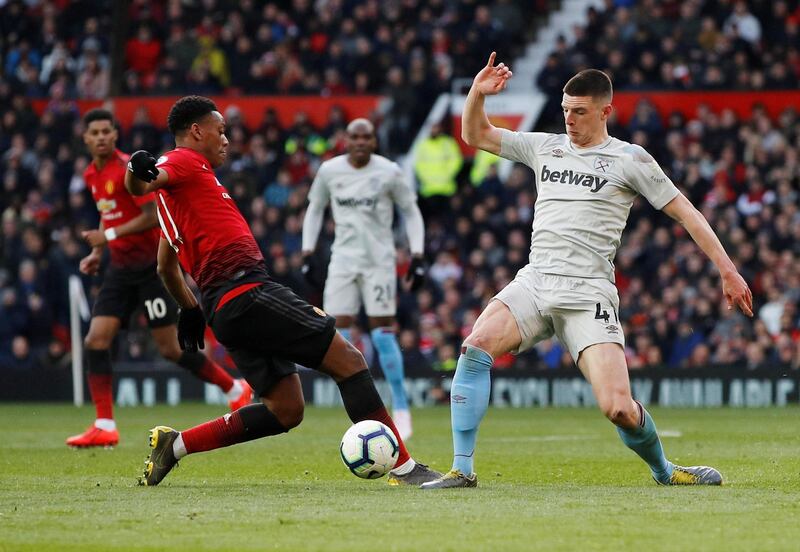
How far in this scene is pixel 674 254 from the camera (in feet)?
69.3

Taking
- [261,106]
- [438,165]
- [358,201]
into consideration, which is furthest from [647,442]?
[261,106]

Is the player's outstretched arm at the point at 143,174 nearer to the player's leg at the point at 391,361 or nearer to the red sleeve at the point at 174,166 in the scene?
the red sleeve at the point at 174,166

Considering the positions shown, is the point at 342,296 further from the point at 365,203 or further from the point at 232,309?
the point at 232,309

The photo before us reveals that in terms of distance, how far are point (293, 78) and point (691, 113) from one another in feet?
22.1

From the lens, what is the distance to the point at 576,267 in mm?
8406

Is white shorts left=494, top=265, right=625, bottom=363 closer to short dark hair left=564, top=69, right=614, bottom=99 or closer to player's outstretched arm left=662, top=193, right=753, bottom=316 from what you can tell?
player's outstretched arm left=662, top=193, right=753, bottom=316

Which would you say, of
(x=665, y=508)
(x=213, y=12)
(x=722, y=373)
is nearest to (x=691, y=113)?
(x=722, y=373)

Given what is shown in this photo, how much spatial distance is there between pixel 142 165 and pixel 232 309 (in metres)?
0.96

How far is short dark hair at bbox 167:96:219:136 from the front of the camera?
852cm

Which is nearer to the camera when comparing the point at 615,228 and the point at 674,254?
the point at 615,228

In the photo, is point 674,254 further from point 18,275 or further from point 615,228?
point 615,228

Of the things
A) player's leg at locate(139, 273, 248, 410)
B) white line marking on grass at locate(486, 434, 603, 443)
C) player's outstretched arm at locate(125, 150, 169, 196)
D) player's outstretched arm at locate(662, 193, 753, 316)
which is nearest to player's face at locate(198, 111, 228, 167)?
player's outstretched arm at locate(125, 150, 169, 196)

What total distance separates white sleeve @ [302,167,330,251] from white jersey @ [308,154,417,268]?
3 cm

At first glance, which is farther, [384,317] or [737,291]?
[384,317]
